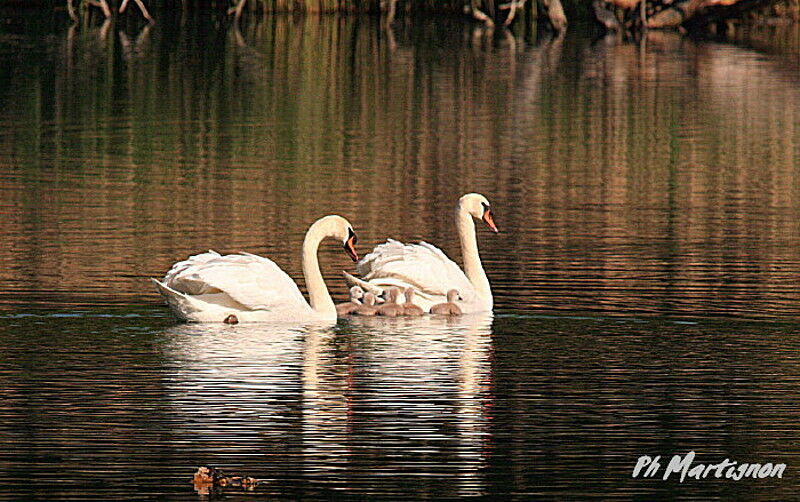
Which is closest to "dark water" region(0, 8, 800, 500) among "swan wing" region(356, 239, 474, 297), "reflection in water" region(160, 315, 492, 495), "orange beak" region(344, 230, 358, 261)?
"reflection in water" region(160, 315, 492, 495)

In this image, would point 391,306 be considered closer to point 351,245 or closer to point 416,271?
point 416,271

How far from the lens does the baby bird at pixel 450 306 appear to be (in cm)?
1388

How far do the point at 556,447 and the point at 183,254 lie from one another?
6.98m

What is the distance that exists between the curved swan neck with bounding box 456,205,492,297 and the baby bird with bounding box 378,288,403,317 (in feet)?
2.03

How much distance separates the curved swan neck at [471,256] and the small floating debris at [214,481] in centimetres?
548

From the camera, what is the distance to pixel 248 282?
1309cm

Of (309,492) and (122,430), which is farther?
(122,430)

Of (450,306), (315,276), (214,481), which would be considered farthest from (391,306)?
(214,481)

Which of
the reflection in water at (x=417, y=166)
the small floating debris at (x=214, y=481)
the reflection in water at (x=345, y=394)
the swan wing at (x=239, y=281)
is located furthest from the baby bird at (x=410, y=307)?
the small floating debris at (x=214, y=481)

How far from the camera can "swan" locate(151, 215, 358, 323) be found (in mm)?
12969

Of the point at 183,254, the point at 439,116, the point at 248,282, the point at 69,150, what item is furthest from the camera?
the point at 439,116

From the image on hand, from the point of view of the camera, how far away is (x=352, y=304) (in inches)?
547

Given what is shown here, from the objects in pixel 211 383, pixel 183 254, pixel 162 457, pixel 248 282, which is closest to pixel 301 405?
pixel 211 383

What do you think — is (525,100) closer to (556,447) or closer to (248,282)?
(248,282)
